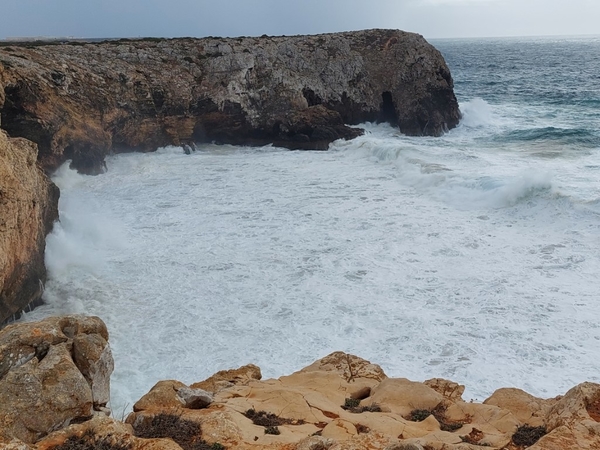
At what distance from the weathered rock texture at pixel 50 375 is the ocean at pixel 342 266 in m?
3.06

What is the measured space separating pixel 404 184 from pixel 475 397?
16594 mm

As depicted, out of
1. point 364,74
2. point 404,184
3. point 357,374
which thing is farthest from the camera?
point 364,74

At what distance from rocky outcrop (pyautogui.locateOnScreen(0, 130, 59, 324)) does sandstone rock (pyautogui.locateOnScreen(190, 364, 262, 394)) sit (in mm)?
6890

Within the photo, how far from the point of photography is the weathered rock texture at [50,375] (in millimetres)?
6574

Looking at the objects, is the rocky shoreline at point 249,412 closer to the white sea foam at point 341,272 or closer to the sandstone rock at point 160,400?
the sandstone rock at point 160,400

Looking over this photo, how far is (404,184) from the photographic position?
26484 millimetres

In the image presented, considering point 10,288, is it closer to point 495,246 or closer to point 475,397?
point 475,397

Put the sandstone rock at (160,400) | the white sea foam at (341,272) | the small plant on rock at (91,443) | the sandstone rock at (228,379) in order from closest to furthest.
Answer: the small plant on rock at (91,443) → the sandstone rock at (160,400) → the sandstone rock at (228,379) → the white sea foam at (341,272)

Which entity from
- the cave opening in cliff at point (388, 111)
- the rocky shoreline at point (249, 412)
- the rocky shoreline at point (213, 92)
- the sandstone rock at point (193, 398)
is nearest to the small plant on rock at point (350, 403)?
the rocky shoreline at point (249, 412)

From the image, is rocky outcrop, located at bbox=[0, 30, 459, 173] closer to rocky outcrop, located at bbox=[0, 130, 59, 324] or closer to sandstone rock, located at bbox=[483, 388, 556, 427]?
rocky outcrop, located at bbox=[0, 130, 59, 324]

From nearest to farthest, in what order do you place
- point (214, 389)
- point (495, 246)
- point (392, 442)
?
1. point (392, 442)
2. point (214, 389)
3. point (495, 246)

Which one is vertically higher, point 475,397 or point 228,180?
point 228,180

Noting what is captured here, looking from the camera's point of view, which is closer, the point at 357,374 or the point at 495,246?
the point at 357,374

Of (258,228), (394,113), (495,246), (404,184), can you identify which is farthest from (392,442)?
(394,113)
